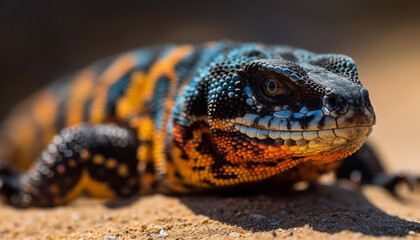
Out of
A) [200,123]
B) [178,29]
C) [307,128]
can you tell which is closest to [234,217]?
[200,123]

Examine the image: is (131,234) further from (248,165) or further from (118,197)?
(118,197)

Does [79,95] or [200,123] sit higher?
[79,95]

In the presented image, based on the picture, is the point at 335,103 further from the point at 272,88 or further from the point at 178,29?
the point at 178,29

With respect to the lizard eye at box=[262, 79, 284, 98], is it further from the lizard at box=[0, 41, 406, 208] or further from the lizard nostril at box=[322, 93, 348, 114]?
the lizard nostril at box=[322, 93, 348, 114]

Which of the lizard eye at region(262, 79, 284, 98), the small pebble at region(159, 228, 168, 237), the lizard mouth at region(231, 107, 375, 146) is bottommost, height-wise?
the small pebble at region(159, 228, 168, 237)

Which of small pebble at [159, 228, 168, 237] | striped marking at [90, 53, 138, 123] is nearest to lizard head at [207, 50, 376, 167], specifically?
small pebble at [159, 228, 168, 237]

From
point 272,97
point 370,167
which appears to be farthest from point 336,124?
point 370,167

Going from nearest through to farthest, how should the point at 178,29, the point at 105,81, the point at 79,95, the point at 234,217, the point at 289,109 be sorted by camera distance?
1. the point at 289,109
2. the point at 234,217
3. the point at 105,81
4. the point at 79,95
5. the point at 178,29
